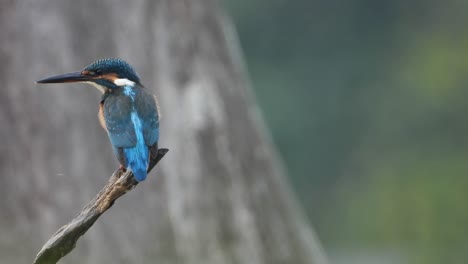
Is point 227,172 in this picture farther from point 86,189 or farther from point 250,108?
point 86,189

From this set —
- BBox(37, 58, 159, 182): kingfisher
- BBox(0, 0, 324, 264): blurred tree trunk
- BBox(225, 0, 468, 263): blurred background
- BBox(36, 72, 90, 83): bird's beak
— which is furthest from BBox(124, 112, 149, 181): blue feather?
BBox(225, 0, 468, 263): blurred background

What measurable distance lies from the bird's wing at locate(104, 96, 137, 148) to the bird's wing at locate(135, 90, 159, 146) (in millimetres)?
27

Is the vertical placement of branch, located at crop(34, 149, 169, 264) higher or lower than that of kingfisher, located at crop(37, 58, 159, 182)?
lower

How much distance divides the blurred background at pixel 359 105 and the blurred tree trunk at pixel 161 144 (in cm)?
1584

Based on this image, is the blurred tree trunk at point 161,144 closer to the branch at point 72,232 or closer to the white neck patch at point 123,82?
the white neck patch at point 123,82

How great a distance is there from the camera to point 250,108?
8477 millimetres

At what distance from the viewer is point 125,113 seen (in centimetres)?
279

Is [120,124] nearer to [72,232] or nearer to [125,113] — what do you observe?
[125,113]

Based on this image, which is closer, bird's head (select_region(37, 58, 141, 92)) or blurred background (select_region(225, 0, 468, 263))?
bird's head (select_region(37, 58, 141, 92))

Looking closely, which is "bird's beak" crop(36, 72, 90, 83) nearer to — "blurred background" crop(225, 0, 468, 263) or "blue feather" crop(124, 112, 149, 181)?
"blue feather" crop(124, 112, 149, 181)

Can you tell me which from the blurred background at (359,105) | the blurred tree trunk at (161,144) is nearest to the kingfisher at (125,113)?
the blurred tree trunk at (161,144)

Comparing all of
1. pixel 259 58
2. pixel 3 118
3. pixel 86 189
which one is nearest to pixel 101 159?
pixel 86 189

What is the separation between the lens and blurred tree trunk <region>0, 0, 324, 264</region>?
725cm

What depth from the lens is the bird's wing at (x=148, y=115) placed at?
9.12 feet
